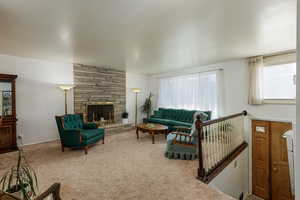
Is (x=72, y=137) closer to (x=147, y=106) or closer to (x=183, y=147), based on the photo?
(x=183, y=147)

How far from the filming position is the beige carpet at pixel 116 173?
6.68 feet

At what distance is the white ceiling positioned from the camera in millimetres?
1729

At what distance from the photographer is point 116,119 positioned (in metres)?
5.87

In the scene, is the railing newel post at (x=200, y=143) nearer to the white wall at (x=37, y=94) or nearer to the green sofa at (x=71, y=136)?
the green sofa at (x=71, y=136)

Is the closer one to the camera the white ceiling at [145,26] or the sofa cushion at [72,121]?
the white ceiling at [145,26]

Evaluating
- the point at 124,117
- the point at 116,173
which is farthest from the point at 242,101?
the point at 124,117

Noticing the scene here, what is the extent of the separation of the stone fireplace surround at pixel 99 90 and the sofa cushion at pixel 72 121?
2.76 feet

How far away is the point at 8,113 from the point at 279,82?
6470 millimetres

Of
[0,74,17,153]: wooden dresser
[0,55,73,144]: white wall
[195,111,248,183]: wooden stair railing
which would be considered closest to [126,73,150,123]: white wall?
[0,55,73,144]: white wall

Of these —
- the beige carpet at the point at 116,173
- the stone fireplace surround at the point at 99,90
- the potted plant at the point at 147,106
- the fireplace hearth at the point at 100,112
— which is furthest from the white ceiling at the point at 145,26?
the potted plant at the point at 147,106

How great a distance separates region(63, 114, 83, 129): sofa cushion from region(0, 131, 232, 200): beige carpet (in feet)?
1.98

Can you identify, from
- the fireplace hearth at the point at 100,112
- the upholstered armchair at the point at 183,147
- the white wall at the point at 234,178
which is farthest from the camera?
the fireplace hearth at the point at 100,112

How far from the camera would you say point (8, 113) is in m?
3.51

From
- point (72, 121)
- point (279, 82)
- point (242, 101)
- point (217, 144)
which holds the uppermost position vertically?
point (279, 82)
